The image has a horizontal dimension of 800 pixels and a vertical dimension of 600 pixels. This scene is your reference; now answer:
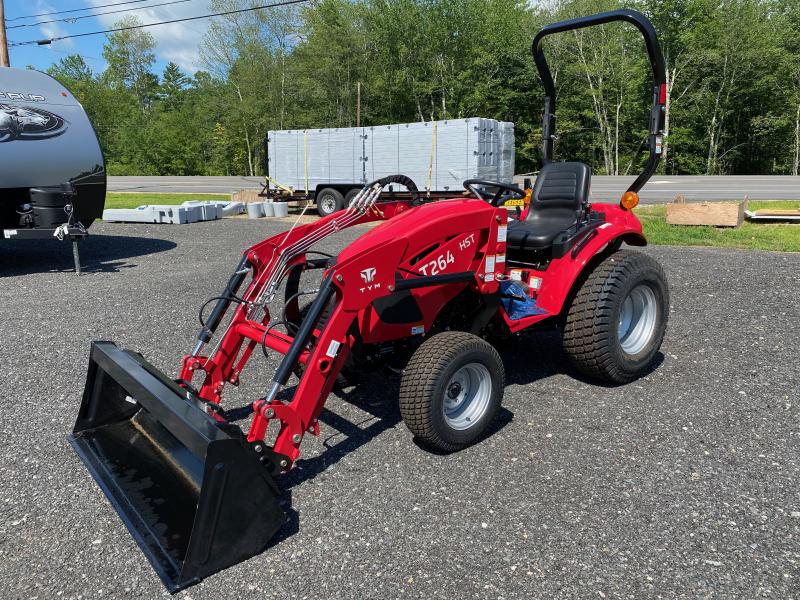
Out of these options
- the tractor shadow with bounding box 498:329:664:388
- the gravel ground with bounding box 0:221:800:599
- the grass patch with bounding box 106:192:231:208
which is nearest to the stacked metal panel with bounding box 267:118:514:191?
the grass patch with bounding box 106:192:231:208

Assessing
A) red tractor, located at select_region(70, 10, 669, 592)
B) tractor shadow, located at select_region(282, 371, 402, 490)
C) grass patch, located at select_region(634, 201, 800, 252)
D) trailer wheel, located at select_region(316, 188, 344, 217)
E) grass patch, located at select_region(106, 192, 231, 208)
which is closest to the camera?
red tractor, located at select_region(70, 10, 669, 592)

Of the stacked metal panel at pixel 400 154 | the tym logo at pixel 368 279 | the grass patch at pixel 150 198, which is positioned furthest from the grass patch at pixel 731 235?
the grass patch at pixel 150 198

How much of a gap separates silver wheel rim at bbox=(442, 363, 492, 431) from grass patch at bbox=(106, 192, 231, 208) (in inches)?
730

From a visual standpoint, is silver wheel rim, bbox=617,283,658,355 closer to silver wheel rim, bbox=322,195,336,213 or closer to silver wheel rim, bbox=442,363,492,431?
silver wheel rim, bbox=442,363,492,431

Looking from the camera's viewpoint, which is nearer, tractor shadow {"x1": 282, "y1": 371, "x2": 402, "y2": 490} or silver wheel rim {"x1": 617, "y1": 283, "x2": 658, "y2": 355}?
tractor shadow {"x1": 282, "y1": 371, "x2": 402, "y2": 490}

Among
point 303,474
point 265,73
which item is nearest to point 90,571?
point 303,474

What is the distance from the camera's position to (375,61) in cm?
3716

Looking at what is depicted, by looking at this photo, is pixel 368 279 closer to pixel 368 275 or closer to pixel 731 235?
pixel 368 275

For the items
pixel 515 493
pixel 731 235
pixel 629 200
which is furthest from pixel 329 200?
pixel 515 493

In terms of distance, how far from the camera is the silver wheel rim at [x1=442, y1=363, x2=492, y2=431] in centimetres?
336

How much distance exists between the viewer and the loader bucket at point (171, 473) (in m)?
2.36

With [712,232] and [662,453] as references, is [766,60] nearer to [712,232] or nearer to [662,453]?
[712,232]

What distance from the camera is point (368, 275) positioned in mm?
3047

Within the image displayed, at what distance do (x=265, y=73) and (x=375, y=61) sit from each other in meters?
7.89
